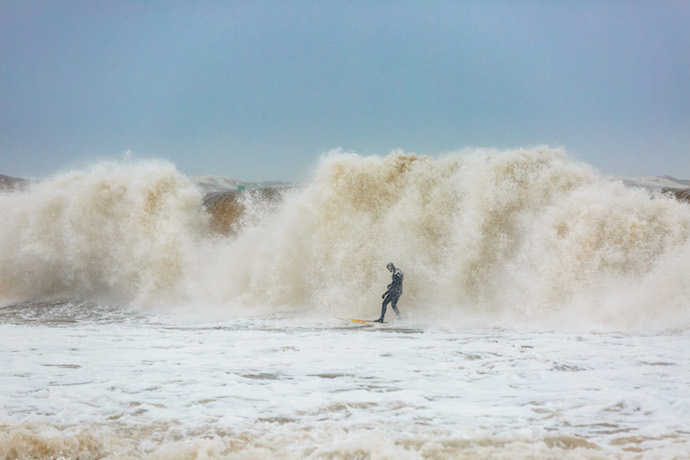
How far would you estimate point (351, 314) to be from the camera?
576 inches

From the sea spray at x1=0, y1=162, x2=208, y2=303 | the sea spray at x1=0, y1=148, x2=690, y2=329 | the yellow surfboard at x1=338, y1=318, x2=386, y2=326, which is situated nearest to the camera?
the sea spray at x1=0, y1=148, x2=690, y2=329

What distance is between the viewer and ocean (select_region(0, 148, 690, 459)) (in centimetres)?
539

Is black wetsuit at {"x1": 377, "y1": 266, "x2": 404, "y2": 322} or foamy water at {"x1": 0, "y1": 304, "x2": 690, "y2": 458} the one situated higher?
black wetsuit at {"x1": 377, "y1": 266, "x2": 404, "y2": 322}

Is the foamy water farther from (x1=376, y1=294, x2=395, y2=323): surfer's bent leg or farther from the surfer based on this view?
the surfer

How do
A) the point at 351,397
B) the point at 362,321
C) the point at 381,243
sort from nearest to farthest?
1. the point at 351,397
2. the point at 362,321
3. the point at 381,243

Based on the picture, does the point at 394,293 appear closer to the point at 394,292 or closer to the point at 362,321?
the point at 394,292

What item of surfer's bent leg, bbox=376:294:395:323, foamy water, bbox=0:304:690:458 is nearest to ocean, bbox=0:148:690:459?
foamy water, bbox=0:304:690:458

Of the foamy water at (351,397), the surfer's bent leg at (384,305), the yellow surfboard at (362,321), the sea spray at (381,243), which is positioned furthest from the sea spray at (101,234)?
the foamy water at (351,397)

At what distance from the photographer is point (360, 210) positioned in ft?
54.6

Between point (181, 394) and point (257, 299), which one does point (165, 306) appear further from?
point (181, 394)

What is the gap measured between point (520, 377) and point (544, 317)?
5.36 meters

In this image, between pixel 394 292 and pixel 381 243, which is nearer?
pixel 394 292

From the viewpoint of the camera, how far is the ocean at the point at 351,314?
5391 millimetres

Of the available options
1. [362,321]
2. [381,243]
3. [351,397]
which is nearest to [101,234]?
[381,243]
